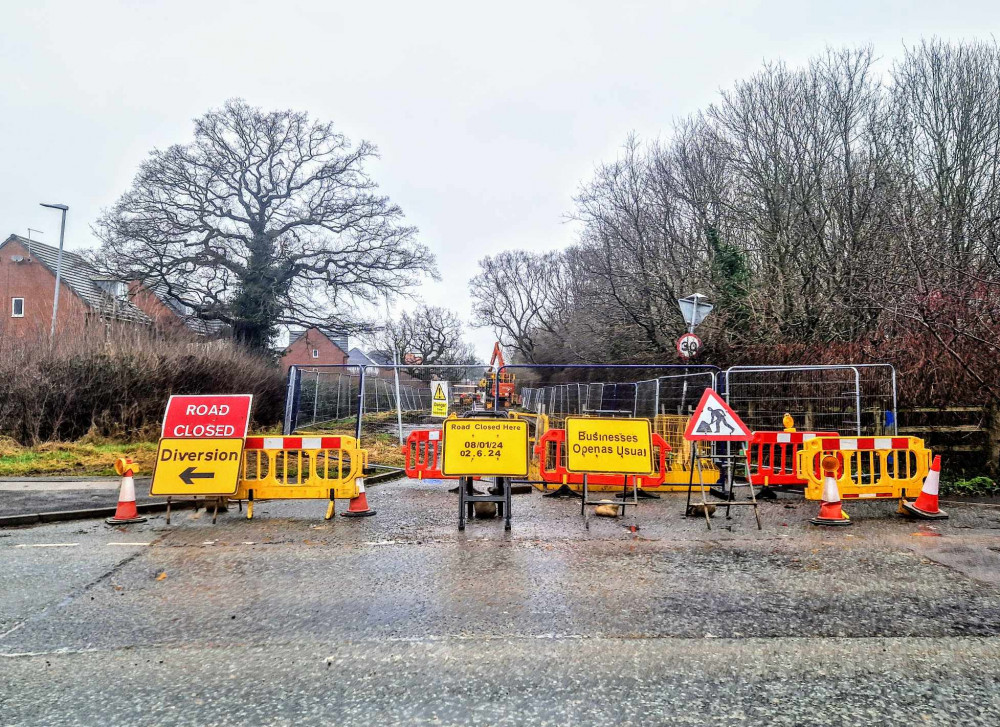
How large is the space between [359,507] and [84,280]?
35.9 metres

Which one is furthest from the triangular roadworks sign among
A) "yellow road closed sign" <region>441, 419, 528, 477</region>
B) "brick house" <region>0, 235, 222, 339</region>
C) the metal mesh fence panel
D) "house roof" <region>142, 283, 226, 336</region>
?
"house roof" <region>142, 283, 226, 336</region>

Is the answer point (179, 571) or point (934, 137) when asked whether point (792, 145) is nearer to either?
point (934, 137)

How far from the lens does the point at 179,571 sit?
19.5 feet

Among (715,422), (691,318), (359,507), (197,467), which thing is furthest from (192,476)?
(691,318)

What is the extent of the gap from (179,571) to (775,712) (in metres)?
5.02

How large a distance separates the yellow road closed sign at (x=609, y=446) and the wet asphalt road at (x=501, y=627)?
4.48ft

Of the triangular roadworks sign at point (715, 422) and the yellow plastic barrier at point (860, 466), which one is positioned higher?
the triangular roadworks sign at point (715, 422)

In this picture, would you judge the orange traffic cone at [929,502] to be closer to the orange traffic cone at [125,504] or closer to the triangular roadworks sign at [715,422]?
the triangular roadworks sign at [715,422]

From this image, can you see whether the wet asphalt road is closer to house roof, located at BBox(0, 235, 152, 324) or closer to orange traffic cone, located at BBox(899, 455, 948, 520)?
orange traffic cone, located at BBox(899, 455, 948, 520)

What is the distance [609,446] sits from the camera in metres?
8.91

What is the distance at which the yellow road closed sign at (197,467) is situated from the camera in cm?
834

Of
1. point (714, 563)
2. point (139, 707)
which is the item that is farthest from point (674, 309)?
point (139, 707)

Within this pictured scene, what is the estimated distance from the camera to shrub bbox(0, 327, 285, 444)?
15719mm

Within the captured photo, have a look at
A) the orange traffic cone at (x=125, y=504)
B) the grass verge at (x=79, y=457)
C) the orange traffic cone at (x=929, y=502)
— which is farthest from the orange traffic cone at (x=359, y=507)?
the orange traffic cone at (x=929, y=502)
